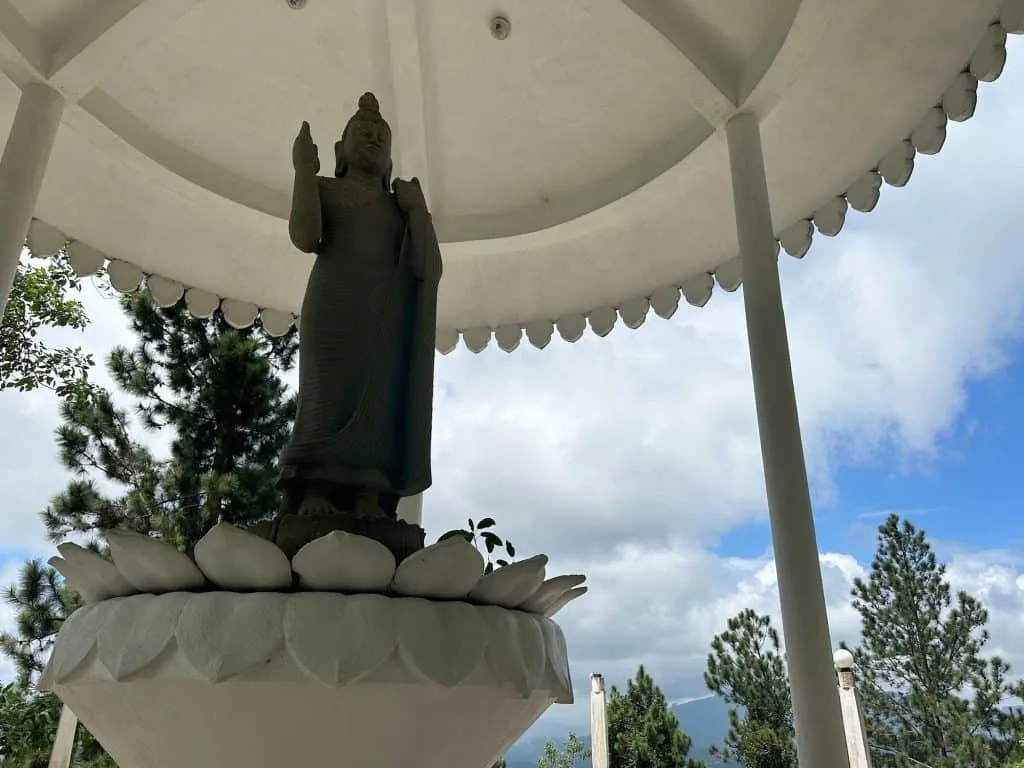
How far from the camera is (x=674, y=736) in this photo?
15.1 m

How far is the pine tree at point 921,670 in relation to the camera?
55.8 feet

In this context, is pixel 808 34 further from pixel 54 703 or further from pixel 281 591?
pixel 54 703

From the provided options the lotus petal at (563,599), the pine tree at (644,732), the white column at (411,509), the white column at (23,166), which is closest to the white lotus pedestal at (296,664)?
the lotus petal at (563,599)

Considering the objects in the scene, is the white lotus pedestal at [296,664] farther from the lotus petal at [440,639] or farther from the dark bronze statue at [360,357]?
the dark bronze statue at [360,357]

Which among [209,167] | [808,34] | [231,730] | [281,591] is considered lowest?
[231,730]

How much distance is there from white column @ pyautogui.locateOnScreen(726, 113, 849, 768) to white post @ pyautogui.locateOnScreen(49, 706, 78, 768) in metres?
7.90

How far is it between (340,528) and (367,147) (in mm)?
1347

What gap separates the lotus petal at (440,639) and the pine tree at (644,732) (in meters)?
14.5

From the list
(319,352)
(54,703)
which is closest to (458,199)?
(319,352)

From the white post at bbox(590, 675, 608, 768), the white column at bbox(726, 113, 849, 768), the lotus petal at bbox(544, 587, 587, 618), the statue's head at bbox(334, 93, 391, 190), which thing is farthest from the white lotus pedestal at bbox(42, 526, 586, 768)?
the white post at bbox(590, 675, 608, 768)

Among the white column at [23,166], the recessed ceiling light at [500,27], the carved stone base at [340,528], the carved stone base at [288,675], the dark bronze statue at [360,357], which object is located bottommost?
the carved stone base at [288,675]

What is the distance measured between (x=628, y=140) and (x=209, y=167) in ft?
11.0

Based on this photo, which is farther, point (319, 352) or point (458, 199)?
point (458, 199)

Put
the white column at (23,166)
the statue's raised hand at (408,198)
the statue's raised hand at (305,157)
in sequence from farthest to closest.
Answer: the white column at (23,166)
the statue's raised hand at (408,198)
the statue's raised hand at (305,157)
